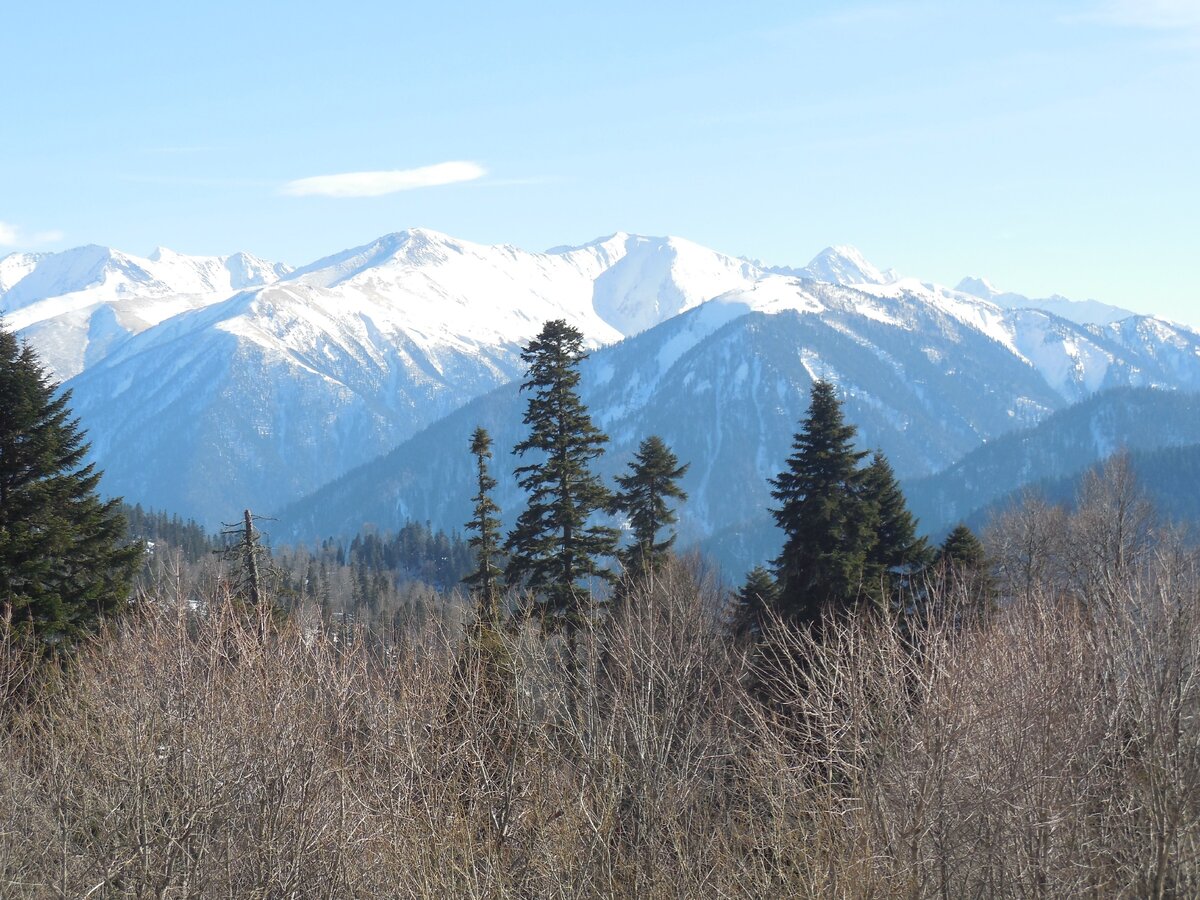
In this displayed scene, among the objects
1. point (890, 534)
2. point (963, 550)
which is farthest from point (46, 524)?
point (963, 550)

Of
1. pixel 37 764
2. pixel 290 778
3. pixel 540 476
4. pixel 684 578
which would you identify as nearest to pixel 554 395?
pixel 540 476

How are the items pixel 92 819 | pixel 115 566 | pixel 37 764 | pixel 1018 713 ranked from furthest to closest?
pixel 115 566, pixel 37 764, pixel 92 819, pixel 1018 713

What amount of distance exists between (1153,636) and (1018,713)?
6.78ft

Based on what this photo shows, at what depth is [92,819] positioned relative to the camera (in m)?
17.1

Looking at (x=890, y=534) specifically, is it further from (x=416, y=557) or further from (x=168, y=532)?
(x=416, y=557)

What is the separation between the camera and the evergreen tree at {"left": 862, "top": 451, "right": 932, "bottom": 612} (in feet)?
116

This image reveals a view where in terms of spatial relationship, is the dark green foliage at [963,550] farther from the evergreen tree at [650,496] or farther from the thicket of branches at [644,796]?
the thicket of branches at [644,796]

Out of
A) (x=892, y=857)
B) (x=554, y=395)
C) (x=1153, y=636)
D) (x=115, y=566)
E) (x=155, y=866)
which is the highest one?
(x=554, y=395)

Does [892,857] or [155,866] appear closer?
[892,857]

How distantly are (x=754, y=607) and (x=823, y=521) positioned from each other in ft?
35.7

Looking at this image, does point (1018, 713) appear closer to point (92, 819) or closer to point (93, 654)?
point (92, 819)

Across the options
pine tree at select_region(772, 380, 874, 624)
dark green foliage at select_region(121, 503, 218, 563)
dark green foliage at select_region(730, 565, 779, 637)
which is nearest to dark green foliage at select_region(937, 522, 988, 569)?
pine tree at select_region(772, 380, 874, 624)

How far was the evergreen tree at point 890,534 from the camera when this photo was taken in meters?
35.5

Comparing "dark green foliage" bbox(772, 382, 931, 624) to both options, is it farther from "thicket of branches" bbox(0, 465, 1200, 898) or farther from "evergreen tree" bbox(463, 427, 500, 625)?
"thicket of branches" bbox(0, 465, 1200, 898)
